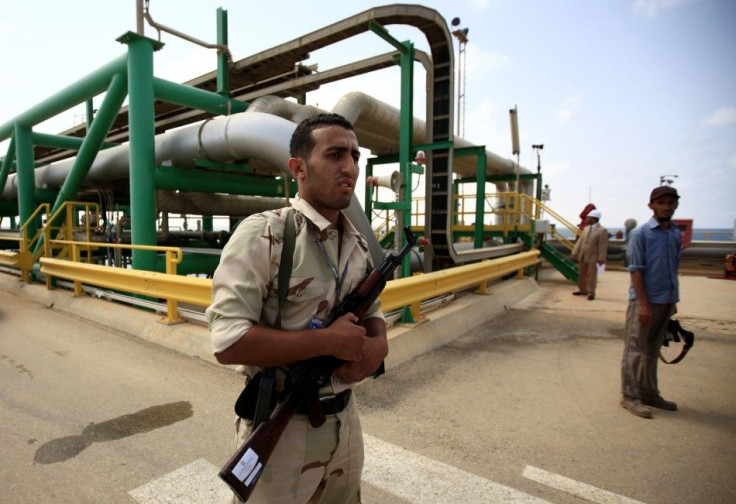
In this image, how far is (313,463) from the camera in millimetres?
1461

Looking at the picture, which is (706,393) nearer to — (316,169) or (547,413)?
(547,413)

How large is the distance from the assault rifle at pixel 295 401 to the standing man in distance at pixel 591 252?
8647mm

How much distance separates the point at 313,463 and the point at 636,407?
3.20 metres

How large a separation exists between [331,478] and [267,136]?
528 centimetres

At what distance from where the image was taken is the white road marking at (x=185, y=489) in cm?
228

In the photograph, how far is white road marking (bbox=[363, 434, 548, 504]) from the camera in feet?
7.66

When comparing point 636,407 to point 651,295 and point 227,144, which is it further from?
point 227,144

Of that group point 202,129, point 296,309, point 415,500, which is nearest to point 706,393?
point 415,500

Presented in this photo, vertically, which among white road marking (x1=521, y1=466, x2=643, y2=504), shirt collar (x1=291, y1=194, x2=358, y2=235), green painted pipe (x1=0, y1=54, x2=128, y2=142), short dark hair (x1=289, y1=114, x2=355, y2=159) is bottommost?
white road marking (x1=521, y1=466, x2=643, y2=504)

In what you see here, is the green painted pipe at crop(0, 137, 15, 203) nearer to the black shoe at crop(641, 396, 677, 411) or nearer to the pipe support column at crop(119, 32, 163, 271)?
the pipe support column at crop(119, 32, 163, 271)

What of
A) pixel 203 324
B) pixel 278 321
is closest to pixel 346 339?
pixel 278 321

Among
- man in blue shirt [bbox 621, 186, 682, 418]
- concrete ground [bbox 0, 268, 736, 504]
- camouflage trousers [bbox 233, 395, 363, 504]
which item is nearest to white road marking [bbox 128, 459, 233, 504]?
concrete ground [bbox 0, 268, 736, 504]

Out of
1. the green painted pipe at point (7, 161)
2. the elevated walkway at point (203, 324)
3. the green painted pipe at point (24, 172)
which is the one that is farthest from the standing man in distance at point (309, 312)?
the green painted pipe at point (7, 161)

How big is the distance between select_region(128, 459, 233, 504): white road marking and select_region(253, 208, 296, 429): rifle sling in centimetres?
137
